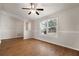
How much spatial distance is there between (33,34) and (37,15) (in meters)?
0.38

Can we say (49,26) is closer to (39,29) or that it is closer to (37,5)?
(39,29)

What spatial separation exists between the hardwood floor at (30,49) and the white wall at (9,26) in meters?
0.11

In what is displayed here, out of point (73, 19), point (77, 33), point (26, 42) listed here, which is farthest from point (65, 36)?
point (26, 42)

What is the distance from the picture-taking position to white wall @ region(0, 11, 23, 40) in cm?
162

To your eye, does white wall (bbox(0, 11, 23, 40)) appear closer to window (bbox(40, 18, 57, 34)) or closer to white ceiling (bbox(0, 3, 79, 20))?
white ceiling (bbox(0, 3, 79, 20))

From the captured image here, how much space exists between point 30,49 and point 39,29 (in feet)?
1.44

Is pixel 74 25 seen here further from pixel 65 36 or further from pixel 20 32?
pixel 20 32

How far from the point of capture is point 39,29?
1.81 m

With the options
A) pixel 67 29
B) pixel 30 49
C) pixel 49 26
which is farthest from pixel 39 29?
pixel 67 29

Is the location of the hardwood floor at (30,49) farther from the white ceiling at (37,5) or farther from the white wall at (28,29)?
the white ceiling at (37,5)

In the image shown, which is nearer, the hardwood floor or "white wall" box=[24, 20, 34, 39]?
the hardwood floor

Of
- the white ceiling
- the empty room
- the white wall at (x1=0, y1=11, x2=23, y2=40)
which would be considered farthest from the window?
the white wall at (x1=0, y1=11, x2=23, y2=40)

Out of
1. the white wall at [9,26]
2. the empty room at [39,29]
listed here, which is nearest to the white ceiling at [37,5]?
the empty room at [39,29]

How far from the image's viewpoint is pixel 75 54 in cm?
156
